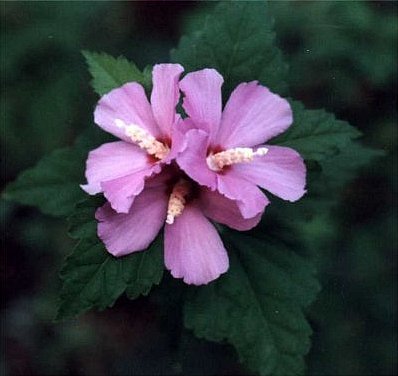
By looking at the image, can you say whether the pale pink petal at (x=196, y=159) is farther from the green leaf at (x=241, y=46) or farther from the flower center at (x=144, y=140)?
the green leaf at (x=241, y=46)

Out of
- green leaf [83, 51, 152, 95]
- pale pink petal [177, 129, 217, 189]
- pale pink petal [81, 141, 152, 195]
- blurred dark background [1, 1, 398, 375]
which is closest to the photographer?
pale pink petal [177, 129, 217, 189]

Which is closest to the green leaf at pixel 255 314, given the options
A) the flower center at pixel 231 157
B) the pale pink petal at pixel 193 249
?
the pale pink petal at pixel 193 249

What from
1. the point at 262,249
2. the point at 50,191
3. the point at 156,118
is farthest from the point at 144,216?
the point at 50,191

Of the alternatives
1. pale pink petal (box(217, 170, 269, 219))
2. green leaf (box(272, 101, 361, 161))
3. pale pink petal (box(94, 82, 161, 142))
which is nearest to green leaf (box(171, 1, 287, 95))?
green leaf (box(272, 101, 361, 161))

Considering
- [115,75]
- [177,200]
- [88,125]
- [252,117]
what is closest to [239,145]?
[252,117]

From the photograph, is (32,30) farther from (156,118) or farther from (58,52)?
(156,118)

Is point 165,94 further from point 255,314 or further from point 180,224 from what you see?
point 255,314

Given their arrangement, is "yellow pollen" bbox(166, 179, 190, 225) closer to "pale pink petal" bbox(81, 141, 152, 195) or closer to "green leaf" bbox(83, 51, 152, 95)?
"pale pink petal" bbox(81, 141, 152, 195)
